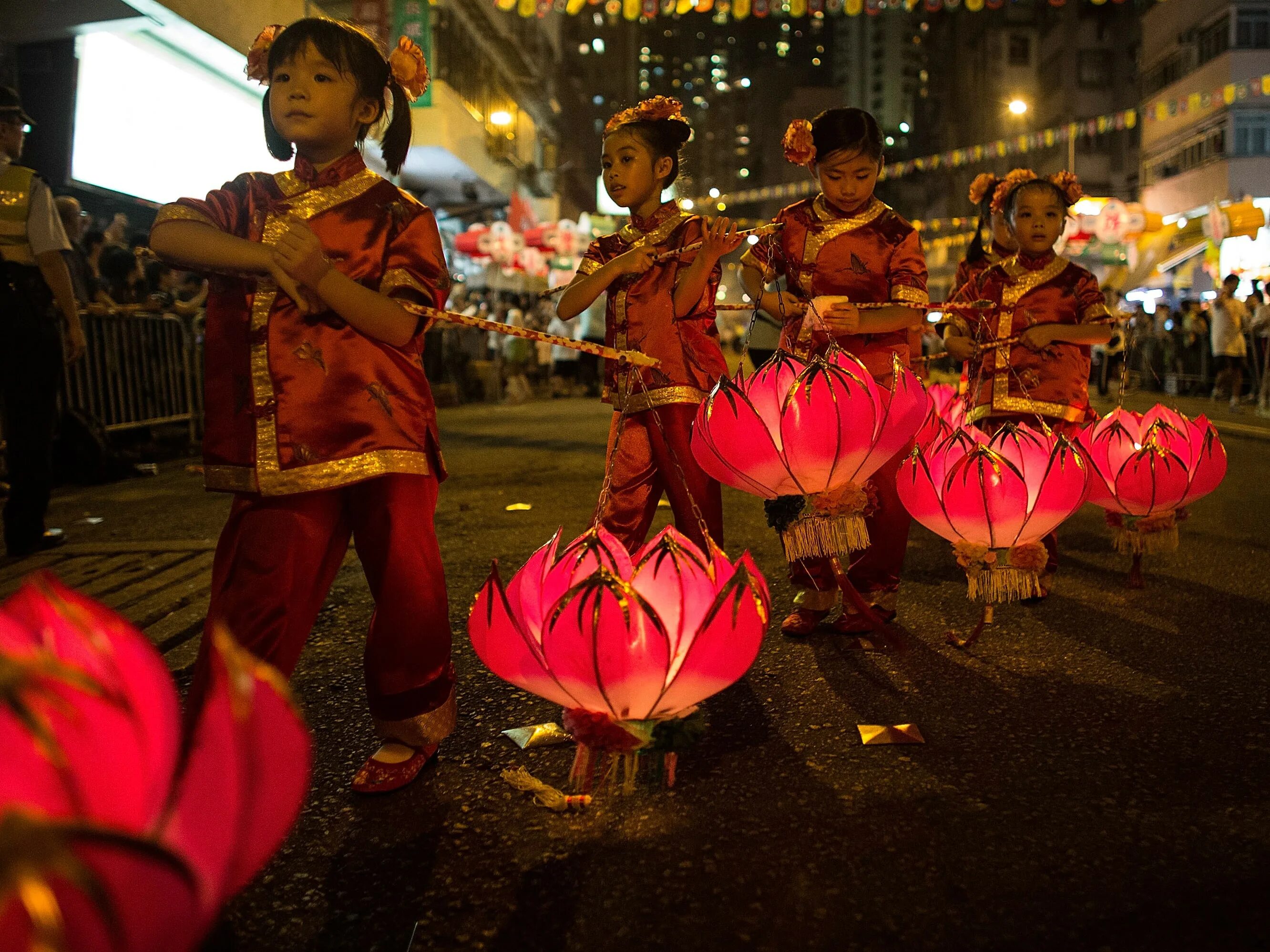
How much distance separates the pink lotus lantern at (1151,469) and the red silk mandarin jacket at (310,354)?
8.81 feet

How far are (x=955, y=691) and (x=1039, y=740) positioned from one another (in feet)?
1.30

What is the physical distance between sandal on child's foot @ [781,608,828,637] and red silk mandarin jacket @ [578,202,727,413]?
94cm

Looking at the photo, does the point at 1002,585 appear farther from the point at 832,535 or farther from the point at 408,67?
the point at 408,67

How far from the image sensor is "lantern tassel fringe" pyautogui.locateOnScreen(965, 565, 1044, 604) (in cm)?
311

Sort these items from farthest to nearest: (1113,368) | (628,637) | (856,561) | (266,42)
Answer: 1. (1113,368)
2. (856,561)
3. (266,42)
4. (628,637)

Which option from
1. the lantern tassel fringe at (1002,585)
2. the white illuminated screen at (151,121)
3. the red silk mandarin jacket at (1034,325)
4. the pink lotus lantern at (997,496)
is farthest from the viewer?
the white illuminated screen at (151,121)

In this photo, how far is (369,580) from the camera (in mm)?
2221

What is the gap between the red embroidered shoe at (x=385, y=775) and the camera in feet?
7.36

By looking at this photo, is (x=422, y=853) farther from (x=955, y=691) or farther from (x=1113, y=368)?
(x=1113, y=368)

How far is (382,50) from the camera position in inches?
90.2

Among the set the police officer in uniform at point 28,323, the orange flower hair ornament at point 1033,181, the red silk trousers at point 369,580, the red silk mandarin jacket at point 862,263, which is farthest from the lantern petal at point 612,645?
the police officer in uniform at point 28,323

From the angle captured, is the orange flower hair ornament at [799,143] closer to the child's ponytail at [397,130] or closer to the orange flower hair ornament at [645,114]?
the orange flower hair ornament at [645,114]

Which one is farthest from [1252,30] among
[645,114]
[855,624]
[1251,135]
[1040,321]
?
[645,114]

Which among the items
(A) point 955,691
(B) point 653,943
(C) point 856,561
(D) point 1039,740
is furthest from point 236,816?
(C) point 856,561
